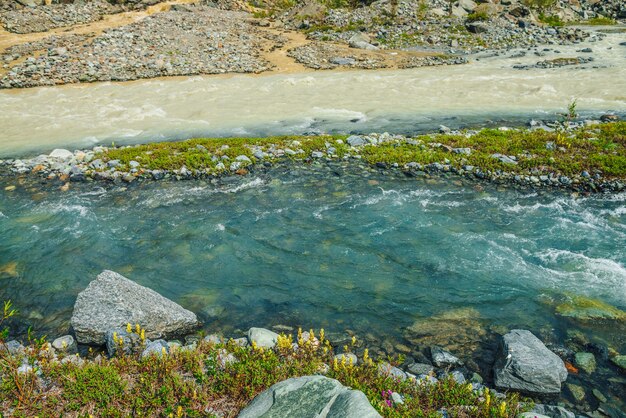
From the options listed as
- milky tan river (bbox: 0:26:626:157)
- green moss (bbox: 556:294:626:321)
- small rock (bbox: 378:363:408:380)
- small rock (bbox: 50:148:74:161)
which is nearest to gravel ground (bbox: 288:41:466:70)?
milky tan river (bbox: 0:26:626:157)

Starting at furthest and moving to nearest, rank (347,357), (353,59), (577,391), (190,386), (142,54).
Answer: (353,59) < (142,54) < (347,357) < (577,391) < (190,386)

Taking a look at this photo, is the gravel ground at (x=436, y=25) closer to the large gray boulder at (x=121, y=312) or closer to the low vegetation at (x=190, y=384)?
the large gray boulder at (x=121, y=312)

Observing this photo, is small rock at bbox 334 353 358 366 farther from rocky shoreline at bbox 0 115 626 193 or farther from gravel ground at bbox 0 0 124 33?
gravel ground at bbox 0 0 124 33

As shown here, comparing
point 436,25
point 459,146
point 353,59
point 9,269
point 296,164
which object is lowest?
point 9,269

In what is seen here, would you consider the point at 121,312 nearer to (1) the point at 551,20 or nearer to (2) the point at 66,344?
(2) the point at 66,344

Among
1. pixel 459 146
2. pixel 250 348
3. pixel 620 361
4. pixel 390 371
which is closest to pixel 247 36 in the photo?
pixel 459 146

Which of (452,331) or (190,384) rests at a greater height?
(190,384)

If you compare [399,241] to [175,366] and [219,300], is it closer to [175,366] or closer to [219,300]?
[219,300]

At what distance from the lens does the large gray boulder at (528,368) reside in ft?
20.9

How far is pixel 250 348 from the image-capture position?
22.1 ft

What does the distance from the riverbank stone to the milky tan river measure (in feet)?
43.7

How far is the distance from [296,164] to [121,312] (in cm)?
912

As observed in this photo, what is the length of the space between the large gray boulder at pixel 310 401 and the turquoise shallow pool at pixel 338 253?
2.41 meters

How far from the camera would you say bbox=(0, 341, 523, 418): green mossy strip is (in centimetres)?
548
